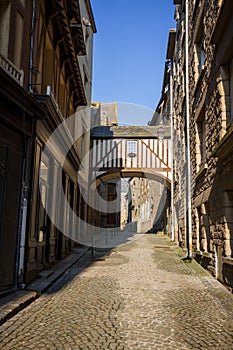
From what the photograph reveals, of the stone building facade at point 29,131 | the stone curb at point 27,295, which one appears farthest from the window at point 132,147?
the stone curb at point 27,295

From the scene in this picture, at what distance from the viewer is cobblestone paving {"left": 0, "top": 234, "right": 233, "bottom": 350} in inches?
139

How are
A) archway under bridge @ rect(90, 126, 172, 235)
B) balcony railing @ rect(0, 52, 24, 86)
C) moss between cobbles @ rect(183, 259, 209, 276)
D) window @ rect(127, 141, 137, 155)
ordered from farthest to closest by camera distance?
window @ rect(127, 141, 137, 155) → archway under bridge @ rect(90, 126, 172, 235) → moss between cobbles @ rect(183, 259, 209, 276) → balcony railing @ rect(0, 52, 24, 86)

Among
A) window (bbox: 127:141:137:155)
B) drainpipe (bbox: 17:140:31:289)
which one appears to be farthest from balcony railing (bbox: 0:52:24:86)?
window (bbox: 127:141:137:155)

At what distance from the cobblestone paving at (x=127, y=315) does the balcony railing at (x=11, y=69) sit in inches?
124

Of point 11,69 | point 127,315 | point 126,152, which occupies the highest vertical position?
point 126,152

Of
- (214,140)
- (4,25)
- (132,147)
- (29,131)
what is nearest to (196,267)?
(214,140)

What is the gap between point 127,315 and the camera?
4.45 metres

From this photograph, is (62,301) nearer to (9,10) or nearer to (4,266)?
(4,266)

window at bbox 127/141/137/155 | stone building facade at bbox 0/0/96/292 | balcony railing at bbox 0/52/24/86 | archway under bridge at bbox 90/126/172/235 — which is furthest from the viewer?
window at bbox 127/141/137/155

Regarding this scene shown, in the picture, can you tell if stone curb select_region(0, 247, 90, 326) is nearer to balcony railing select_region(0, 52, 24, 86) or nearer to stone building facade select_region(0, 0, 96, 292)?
stone building facade select_region(0, 0, 96, 292)

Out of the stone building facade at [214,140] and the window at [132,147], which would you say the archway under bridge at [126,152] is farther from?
the stone building facade at [214,140]

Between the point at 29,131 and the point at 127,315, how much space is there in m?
3.26

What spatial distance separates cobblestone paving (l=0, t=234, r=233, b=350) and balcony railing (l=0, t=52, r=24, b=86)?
314 cm

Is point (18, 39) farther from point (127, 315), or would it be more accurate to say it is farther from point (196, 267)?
point (196, 267)
